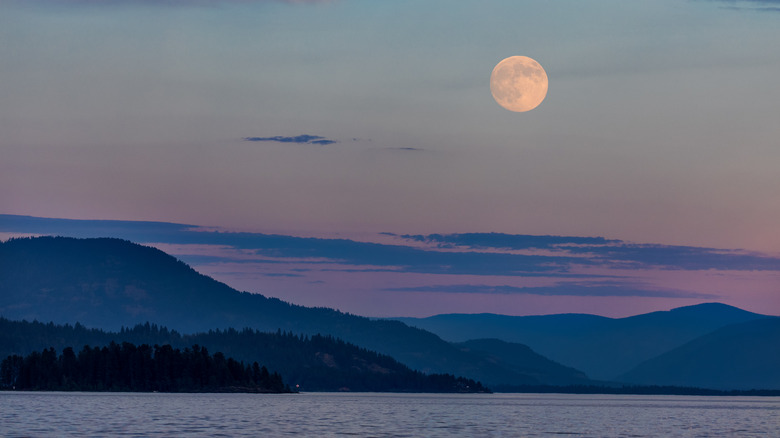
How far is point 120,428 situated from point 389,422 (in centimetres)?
5612

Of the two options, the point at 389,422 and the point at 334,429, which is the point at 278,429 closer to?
the point at 334,429

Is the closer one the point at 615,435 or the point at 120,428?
the point at 120,428

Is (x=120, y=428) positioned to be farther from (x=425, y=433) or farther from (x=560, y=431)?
(x=560, y=431)

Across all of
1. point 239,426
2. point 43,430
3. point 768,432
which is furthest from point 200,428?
point 768,432

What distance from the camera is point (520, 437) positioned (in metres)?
158

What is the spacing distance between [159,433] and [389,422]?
60.3 meters

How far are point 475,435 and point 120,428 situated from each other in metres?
51.3

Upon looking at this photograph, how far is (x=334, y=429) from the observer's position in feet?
553

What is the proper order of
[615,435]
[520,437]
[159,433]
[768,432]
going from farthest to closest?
[768,432] < [615,435] < [520,437] < [159,433]

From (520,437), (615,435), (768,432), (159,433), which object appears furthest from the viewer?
(768,432)

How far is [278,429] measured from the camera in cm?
16738

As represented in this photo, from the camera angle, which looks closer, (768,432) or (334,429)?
(334,429)

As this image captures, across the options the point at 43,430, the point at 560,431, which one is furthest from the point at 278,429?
the point at 560,431

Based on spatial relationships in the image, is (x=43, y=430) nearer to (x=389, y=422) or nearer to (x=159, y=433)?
(x=159, y=433)
